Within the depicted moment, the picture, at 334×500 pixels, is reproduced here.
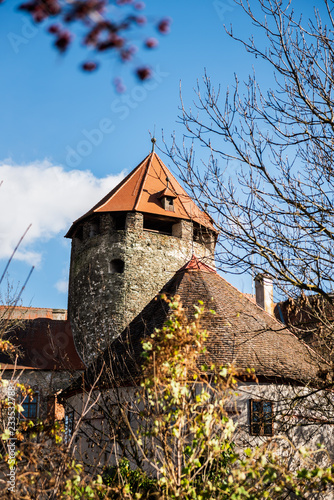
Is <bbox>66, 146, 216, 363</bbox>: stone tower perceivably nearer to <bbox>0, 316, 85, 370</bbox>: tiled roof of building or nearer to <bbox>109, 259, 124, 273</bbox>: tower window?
<bbox>109, 259, 124, 273</bbox>: tower window

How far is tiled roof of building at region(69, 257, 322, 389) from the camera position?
12.4 m

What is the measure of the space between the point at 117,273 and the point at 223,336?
8.56 m

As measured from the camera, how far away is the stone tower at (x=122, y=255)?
2050 cm

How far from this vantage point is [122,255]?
21.2 meters

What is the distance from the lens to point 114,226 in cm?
2256

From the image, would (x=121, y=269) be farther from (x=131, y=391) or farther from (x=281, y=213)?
(x=281, y=213)

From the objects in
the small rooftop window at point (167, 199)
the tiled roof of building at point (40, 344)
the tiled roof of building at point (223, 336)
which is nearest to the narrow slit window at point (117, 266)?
the small rooftop window at point (167, 199)

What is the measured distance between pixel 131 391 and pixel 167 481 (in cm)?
736

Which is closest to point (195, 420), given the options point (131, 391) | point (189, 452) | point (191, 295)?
point (189, 452)

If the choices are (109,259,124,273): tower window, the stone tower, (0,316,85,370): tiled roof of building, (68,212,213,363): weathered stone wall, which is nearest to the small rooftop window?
the stone tower

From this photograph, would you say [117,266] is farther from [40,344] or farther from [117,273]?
[40,344]

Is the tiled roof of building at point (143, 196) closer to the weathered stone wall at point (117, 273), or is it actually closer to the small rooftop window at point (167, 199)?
the small rooftop window at point (167, 199)

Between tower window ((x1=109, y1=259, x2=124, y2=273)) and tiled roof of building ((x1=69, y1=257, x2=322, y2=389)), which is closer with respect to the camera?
tiled roof of building ((x1=69, y1=257, x2=322, y2=389))

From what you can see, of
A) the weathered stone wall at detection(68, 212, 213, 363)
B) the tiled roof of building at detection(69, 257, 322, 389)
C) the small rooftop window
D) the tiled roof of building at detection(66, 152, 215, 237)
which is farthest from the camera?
the small rooftop window
